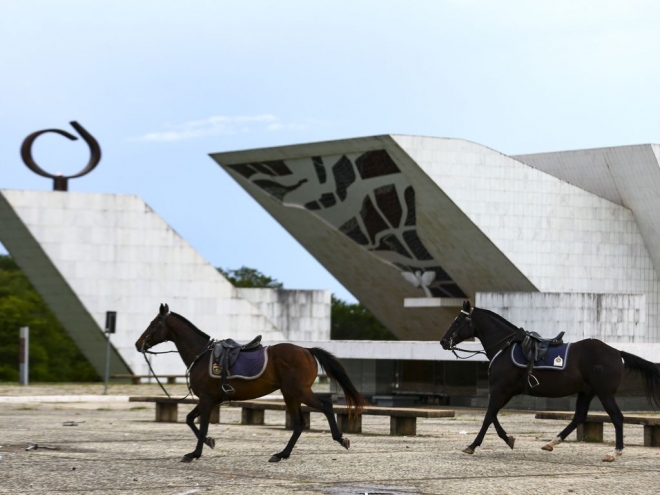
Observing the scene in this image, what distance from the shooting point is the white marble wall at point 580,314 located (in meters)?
31.4

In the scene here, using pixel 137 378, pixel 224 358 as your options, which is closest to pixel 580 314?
pixel 137 378

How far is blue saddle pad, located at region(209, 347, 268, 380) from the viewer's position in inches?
542

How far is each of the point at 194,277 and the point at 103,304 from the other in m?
3.16

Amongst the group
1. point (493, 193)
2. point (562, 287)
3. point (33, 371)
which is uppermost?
point (493, 193)

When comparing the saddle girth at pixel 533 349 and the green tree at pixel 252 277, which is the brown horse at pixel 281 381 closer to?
the saddle girth at pixel 533 349

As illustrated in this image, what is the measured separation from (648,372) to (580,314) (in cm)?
1710

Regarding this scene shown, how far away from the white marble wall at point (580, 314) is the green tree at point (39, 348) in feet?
74.9

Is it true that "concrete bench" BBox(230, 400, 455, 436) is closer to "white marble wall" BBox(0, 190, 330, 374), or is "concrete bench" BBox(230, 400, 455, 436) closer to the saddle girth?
the saddle girth

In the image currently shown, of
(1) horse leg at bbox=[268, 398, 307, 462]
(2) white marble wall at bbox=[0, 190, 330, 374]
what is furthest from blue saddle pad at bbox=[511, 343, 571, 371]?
(2) white marble wall at bbox=[0, 190, 330, 374]

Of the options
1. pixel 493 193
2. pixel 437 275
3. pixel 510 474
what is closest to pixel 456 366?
pixel 493 193

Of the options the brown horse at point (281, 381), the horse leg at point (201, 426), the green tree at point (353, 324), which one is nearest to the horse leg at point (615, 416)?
the brown horse at point (281, 381)

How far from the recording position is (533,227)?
36719mm

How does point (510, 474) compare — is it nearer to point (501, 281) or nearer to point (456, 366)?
point (456, 366)

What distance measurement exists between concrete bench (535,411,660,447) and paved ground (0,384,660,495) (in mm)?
254
